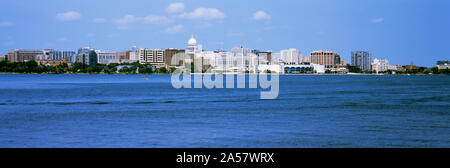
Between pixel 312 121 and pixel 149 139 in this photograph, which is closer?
pixel 149 139

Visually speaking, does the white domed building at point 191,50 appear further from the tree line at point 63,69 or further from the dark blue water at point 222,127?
the dark blue water at point 222,127

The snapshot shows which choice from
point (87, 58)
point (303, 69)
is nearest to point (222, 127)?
point (303, 69)

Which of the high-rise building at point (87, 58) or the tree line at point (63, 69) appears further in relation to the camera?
the high-rise building at point (87, 58)

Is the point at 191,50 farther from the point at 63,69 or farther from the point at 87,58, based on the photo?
the point at 63,69

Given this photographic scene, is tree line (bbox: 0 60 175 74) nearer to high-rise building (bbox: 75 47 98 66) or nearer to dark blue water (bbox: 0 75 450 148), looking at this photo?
high-rise building (bbox: 75 47 98 66)

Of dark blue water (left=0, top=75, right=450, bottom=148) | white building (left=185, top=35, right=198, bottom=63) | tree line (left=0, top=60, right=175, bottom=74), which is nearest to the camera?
dark blue water (left=0, top=75, right=450, bottom=148)

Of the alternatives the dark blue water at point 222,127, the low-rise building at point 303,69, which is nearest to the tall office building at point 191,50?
the low-rise building at point 303,69

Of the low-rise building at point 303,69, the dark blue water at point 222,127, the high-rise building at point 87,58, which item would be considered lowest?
the dark blue water at point 222,127

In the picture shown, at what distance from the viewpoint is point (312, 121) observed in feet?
55.6

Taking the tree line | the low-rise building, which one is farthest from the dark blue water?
the low-rise building
